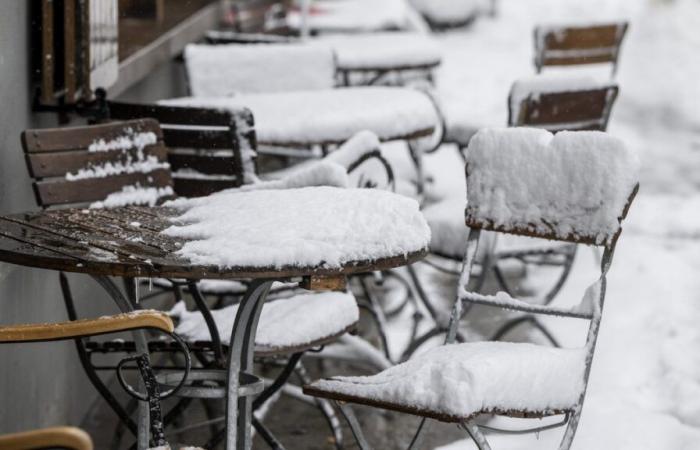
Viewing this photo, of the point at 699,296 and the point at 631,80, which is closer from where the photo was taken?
the point at 699,296

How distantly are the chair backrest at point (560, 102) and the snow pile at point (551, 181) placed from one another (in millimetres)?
1564

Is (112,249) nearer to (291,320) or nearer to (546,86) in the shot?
(291,320)

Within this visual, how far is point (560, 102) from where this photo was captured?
5449mm

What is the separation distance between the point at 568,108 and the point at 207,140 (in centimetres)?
169

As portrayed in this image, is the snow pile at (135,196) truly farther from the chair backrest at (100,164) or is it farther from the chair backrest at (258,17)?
the chair backrest at (258,17)

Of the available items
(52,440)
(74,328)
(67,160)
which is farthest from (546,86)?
(52,440)

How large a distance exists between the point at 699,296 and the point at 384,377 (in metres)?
3.71

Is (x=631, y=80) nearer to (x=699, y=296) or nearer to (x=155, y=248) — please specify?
(x=699, y=296)

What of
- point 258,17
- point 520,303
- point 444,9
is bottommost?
point 444,9

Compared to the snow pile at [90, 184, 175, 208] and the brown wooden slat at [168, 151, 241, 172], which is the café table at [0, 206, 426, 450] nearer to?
the snow pile at [90, 184, 175, 208]

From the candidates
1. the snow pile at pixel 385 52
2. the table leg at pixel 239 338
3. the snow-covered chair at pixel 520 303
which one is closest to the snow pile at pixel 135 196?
the table leg at pixel 239 338

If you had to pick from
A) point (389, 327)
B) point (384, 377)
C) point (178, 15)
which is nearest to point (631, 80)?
point (178, 15)

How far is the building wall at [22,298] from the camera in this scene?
3.91m

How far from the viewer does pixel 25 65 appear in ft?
13.7
